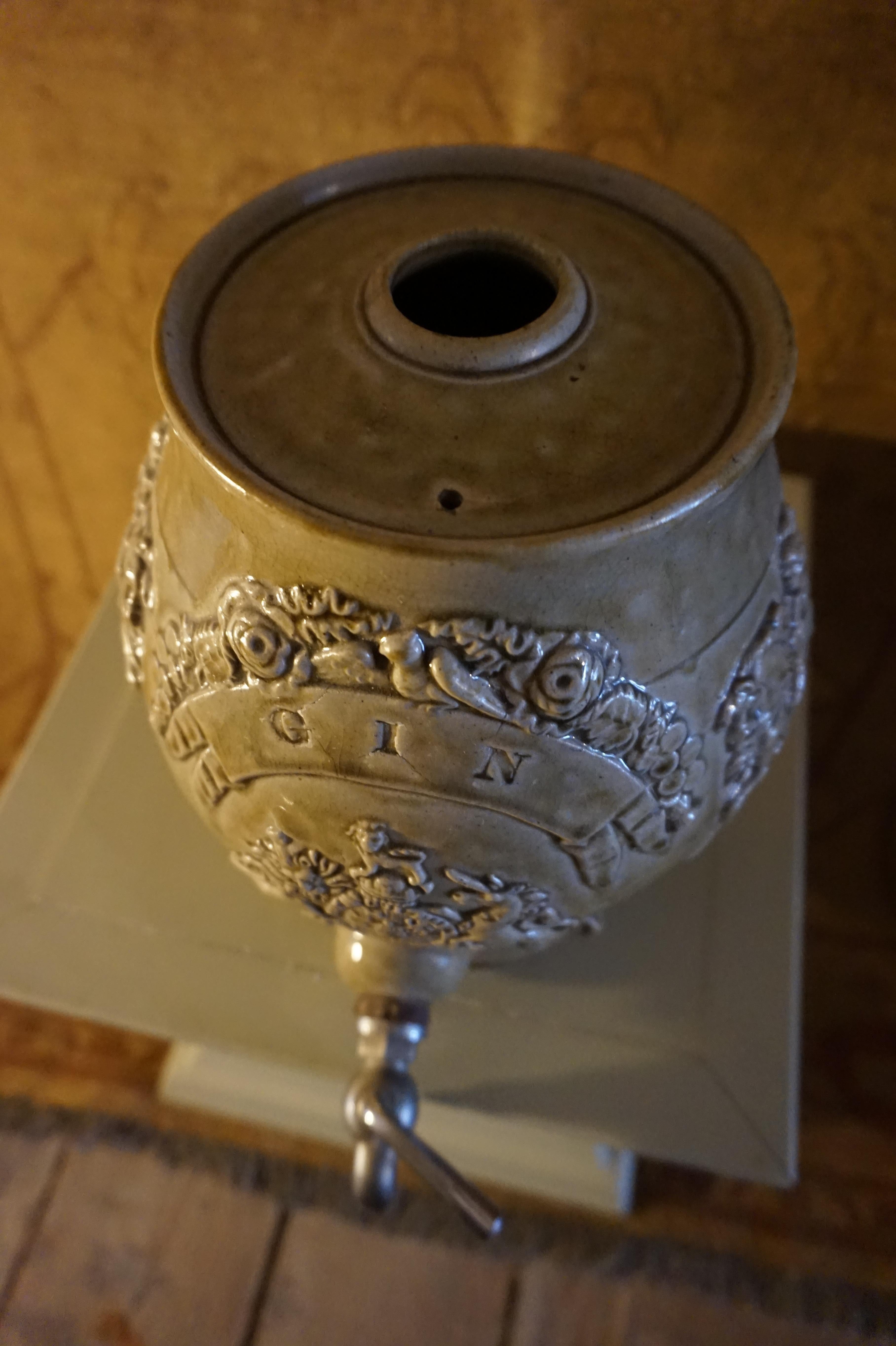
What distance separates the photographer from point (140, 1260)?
0.89 metres

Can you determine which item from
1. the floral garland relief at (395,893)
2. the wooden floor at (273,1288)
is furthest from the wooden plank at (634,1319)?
the floral garland relief at (395,893)

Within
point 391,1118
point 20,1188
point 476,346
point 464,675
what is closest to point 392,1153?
point 391,1118

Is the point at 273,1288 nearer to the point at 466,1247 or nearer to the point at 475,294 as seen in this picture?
the point at 466,1247

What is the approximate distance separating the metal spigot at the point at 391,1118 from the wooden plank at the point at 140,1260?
441 millimetres

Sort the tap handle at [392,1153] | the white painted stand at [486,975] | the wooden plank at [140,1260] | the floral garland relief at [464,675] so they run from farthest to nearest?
the wooden plank at [140,1260] → the white painted stand at [486,975] → the tap handle at [392,1153] → the floral garland relief at [464,675]

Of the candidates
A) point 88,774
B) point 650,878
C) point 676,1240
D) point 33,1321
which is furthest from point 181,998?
point 676,1240

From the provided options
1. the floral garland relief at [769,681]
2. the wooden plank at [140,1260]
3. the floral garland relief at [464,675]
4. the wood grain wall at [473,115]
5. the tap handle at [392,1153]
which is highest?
the wood grain wall at [473,115]

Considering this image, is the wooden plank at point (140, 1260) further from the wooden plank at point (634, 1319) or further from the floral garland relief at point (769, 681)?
the floral garland relief at point (769, 681)

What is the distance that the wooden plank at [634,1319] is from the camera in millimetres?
860

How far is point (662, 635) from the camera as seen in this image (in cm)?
40

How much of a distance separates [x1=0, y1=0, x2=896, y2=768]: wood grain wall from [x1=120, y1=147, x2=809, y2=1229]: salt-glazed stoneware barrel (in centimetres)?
14

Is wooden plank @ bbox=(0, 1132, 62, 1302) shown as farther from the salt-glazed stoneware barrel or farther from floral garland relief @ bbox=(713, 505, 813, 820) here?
floral garland relief @ bbox=(713, 505, 813, 820)

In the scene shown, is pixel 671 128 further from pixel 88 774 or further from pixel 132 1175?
pixel 132 1175

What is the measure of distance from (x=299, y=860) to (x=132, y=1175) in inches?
25.1
